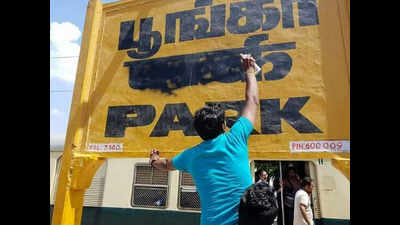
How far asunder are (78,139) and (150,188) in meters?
4.06

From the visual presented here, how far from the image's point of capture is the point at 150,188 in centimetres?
708

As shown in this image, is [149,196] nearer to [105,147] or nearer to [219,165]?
[105,147]

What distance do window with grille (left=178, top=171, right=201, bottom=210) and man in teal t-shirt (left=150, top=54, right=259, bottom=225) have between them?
5.07 meters

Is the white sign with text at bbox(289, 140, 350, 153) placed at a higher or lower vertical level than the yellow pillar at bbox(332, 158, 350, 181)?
higher

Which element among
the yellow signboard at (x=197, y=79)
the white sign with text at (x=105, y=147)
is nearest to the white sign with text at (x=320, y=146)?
the yellow signboard at (x=197, y=79)

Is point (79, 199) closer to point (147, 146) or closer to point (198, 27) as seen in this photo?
point (147, 146)

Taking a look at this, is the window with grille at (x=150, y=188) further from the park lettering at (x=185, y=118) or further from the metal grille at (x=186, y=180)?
the park lettering at (x=185, y=118)

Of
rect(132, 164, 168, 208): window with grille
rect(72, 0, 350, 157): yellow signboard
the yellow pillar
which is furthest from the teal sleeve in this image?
rect(132, 164, 168, 208): window with grille

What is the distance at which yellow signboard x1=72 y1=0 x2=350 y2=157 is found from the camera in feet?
8.96

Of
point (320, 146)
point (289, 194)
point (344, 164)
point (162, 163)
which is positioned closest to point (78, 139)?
point (162, 163)

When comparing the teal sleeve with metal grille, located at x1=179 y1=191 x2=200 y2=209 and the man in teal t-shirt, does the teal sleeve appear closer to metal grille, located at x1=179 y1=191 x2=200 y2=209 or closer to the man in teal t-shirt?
the man in teal t-shirt

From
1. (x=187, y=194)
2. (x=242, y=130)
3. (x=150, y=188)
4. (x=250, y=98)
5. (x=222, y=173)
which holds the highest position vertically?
(x=250, y=98)

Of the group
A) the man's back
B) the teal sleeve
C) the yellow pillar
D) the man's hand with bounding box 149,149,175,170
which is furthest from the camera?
the yellow pillar
